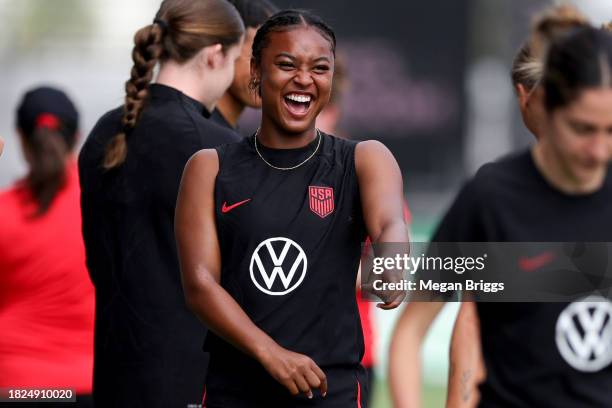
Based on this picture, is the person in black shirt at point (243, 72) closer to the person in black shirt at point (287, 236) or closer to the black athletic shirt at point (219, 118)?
the black athletic shirt at point (219, 118)

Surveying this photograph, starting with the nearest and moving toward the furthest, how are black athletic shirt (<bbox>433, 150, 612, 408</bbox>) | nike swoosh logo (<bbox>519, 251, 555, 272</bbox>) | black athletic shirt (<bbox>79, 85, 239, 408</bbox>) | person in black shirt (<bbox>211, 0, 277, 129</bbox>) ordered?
black athletic shirt (<bbox>433, 150, 612, 408</bbox>) < nike swoosh logo (<bbox>519, 251, 555, 272</bbox>) < black athletic shirt (<bbox>79, 85, 239, 408</bbox>) < person in black shirt (<bbox>211, 0, 277, 129</bbox>)

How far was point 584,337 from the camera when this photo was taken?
11.5 ft

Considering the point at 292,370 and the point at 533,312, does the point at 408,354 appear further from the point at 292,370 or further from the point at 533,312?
the point at 292,370

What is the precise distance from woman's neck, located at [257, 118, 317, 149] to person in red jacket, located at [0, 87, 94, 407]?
60.5 inches

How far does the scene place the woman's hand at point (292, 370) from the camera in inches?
153

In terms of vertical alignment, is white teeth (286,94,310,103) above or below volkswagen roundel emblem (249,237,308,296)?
above

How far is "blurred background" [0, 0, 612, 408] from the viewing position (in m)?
20.5

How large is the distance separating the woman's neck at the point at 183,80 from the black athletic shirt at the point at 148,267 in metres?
0.06

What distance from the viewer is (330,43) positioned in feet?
14.1

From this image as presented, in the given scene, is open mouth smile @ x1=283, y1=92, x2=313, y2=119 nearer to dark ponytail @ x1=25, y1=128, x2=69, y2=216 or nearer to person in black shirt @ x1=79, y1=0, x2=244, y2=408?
person in black shirt @ x1=79, y1=0, x2=244, y2=408

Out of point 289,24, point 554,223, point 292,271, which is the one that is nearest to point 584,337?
point 554,223

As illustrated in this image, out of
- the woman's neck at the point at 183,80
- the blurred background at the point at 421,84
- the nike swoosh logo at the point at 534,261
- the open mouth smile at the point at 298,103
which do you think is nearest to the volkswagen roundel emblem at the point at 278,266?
the open mouth smile at the point at 298,103

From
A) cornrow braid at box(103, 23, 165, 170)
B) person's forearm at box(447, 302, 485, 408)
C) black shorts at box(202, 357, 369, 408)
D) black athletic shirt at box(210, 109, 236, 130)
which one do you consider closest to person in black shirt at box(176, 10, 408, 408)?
black shorts at box(202, 357, 369, 408)

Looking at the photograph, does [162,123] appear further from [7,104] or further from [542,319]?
[7,104]
